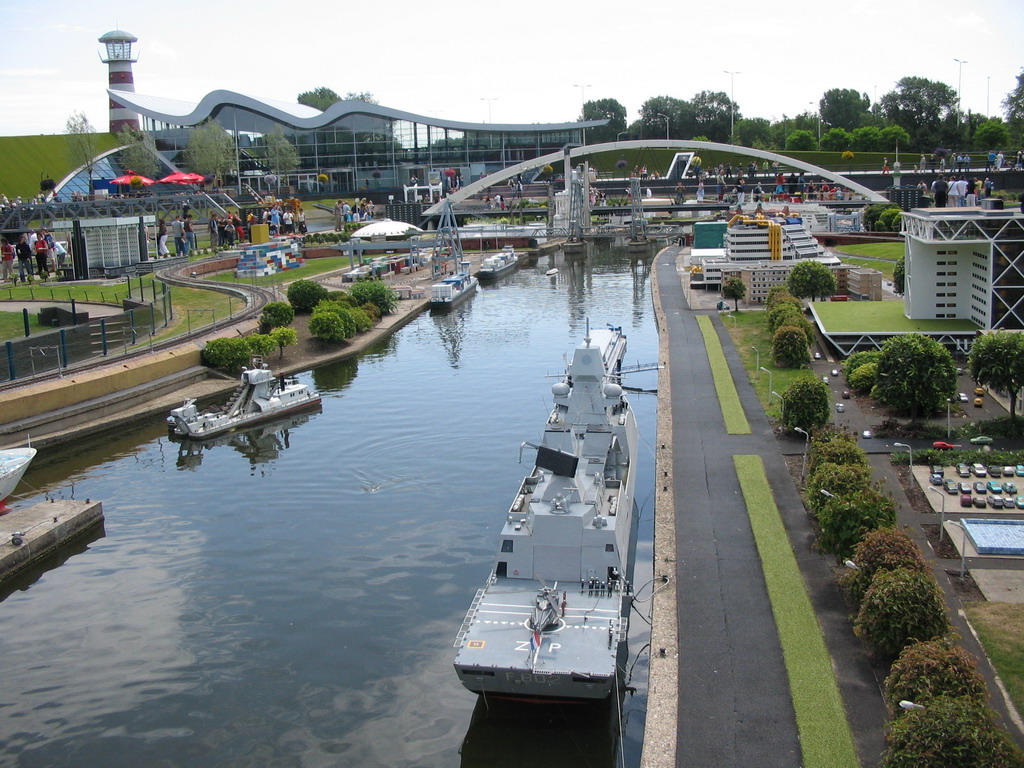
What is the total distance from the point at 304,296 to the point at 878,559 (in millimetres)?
44077

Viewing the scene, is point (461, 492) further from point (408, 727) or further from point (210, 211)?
point (210, 211)

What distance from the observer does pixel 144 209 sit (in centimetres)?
7612

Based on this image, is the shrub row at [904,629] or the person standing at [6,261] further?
the person standing at [6,261]

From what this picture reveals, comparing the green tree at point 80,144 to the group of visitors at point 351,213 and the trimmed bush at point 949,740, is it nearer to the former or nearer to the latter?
the group of visitors at point 351,213

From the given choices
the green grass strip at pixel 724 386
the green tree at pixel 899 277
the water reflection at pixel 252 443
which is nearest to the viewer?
the green grass strip at pixel 724 386

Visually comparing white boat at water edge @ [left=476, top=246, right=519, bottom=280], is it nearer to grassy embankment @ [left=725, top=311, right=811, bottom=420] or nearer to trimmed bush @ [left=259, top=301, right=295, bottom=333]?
grassy embankment @ [left=725, top=311, right=811, bottom=420]

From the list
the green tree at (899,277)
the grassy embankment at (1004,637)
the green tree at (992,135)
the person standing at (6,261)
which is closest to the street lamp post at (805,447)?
the grassy embankment at (1004,637)

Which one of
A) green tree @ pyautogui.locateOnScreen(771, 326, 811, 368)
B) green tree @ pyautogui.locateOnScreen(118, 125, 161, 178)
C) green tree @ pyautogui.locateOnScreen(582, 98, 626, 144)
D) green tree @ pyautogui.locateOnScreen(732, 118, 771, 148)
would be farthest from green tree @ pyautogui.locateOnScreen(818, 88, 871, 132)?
green tree @ pyautogui.locateOnScreen(771, 326, 811, 368)

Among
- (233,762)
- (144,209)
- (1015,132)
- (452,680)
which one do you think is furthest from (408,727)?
(1015,132)

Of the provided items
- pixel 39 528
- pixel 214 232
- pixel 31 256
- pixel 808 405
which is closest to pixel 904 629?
pixel 808 405

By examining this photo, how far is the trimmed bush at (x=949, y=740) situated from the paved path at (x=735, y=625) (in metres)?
1.90

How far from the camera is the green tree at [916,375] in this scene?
3419 centimetres

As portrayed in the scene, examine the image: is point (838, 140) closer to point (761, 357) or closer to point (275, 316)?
point (761, 357)

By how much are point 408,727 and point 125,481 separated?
19.1 meters
